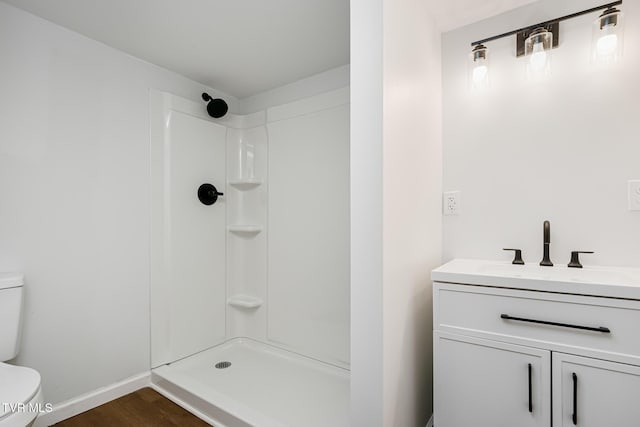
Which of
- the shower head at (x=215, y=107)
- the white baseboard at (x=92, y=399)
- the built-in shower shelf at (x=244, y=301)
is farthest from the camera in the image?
the built-in shower shelf at (x=244, y=301)

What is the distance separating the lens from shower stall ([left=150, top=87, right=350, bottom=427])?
2143 mm

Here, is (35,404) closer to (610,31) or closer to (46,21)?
(46,21)

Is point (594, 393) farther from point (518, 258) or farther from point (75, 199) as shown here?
point (75, 199)

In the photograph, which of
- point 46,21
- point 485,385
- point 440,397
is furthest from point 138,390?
point 46,21

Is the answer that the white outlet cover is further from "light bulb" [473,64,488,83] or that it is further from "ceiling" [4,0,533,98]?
"ceiling" [4,0,533,98]

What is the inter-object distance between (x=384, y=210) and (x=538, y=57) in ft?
3.88

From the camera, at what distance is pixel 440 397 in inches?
51.2

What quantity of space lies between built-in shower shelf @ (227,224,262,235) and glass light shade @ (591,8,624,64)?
91.6 inches

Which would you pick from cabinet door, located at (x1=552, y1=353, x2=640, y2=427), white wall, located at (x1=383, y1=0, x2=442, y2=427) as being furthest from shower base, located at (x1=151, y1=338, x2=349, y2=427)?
cabinet door, located at (x1=552, y1=353, x2=640, y2=427)

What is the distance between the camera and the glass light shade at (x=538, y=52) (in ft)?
4.83

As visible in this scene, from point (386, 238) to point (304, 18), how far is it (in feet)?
4.35

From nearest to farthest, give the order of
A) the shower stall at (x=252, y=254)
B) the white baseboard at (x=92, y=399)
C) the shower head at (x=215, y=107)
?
the white baseboard at (x=92, y=399) < the shower stall at (x=252, y=254) < the shower head at (x=215, y=107)

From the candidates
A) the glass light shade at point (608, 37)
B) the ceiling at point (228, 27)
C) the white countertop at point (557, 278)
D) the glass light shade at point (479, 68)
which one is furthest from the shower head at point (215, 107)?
the glass light shade at point (608, 37)

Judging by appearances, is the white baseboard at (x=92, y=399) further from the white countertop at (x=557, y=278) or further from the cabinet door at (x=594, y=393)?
the cabinet door at (x=594, y=393)
